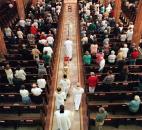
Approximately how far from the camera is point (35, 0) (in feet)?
75.5

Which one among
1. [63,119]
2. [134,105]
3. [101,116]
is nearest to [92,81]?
[134,105]

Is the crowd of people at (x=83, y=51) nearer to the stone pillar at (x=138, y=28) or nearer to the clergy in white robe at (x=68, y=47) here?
the clergy in white robe at (x=68, y=47)

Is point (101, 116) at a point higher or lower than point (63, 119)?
higher

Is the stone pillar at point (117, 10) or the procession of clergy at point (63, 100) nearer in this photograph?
the procession of clergy at point (63, 100)

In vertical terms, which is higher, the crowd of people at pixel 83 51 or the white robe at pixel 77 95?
the crowd of people at pixel 83 51

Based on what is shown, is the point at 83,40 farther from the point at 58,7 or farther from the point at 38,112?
the point at 58,7

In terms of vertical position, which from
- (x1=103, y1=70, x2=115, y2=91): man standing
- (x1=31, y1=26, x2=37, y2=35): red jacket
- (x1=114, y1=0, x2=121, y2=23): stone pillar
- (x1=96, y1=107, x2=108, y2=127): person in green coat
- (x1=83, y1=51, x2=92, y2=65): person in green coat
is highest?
(x1=114, y1=0, x2=121, y2=23): stone pillar

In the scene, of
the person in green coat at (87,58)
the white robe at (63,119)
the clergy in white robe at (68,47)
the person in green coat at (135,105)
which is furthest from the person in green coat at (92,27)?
the white robe at (63,119)

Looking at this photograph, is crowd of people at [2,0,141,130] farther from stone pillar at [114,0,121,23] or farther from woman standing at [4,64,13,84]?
stone pillar at [114,0,121,23]

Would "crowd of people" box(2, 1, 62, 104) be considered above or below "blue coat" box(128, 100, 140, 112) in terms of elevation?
above

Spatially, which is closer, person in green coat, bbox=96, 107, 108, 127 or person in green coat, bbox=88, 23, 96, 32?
person in green coat, bbox=96, 107, 108, 127

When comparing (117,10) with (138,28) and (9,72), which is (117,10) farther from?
(9,72)

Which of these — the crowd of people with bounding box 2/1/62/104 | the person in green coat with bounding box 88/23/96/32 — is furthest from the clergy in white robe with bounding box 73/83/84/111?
the person in green coat with bounding box 88/23/96/32

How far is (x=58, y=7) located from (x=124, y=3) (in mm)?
6557
